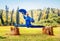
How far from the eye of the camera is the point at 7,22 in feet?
8.37

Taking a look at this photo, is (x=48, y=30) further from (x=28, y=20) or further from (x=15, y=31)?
(x=15, y=31)

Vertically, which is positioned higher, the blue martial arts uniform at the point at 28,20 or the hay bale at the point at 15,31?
the blue martial arts uniform at the point at 28,20

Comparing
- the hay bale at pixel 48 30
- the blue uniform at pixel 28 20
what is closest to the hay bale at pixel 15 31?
the blue uniform at pixel 28 20

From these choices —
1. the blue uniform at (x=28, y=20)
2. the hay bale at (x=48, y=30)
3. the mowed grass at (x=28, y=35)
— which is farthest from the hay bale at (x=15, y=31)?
the hay bale at (x=48, y=30)

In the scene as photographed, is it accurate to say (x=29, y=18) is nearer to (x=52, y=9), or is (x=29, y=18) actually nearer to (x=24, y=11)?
(x=24, y=11)

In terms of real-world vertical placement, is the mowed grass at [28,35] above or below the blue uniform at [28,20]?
below

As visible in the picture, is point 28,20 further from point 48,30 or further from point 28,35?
point 48,30

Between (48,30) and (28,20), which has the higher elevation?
(28,20)

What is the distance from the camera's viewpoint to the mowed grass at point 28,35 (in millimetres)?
2525

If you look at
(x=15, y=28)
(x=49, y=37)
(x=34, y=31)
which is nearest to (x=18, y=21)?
(x=15, y=28)

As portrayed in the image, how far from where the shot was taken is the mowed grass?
2525 mm

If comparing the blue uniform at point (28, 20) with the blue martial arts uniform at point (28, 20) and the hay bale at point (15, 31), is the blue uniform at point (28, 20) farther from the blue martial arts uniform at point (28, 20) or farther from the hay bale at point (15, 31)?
the hay bale at point (15, 31)

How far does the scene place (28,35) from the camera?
2557mm

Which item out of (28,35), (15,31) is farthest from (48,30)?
(15,31)
